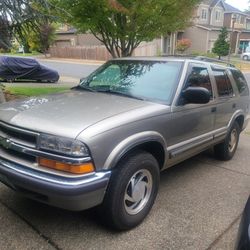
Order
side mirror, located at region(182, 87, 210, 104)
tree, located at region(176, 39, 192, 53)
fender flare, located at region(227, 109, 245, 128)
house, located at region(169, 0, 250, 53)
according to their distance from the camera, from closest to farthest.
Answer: side mirror, located at region(182, 87, 210, 104) → fender flare, located at region(227, 109, 245, 128) → tree, located at region(176, 39, 192, 53) → house, located at region(169, 0, 250, 53)

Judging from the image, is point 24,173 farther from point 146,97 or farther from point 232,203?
point 232,203

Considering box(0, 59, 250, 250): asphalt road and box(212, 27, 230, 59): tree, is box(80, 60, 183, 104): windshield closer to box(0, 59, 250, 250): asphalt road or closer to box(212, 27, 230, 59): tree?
box(0, 59, 250, 250): asphalt road

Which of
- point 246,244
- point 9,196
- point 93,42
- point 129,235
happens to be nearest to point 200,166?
point 129,235

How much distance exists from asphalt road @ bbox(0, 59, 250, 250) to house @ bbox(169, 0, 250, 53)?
36.7 metres

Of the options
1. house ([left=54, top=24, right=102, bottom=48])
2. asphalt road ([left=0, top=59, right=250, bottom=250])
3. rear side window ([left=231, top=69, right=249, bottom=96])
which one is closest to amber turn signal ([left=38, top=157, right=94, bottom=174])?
asphalt road ([left=0, top=59, right=250, bottom=250])

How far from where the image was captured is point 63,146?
2883mm

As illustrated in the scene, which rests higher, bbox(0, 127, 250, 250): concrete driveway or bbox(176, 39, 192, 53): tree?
bbox(0, 127, 250, 250): concrete driveway

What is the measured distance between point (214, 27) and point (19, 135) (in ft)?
162

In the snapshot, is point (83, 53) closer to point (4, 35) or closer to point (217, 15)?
point (217, 15)

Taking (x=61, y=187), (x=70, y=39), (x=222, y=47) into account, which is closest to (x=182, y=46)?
(x=222, y=47)

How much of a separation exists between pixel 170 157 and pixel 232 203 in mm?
981

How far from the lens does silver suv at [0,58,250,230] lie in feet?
9.46

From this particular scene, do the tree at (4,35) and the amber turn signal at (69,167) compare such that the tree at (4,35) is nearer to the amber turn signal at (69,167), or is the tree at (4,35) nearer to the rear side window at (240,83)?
the rear side window at (240,83)

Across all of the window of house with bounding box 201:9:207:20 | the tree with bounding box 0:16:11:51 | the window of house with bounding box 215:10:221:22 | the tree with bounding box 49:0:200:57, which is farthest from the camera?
the window of house with bounding box 215:10:221:22
